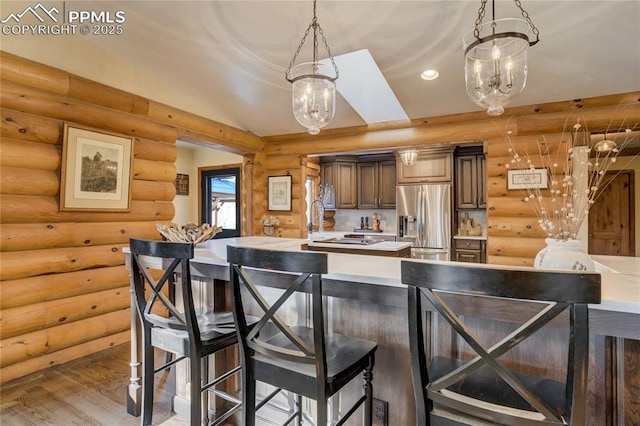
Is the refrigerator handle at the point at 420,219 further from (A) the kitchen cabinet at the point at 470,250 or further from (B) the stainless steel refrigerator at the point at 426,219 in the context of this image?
(A) the kitchen cabinet at the point at 470,250

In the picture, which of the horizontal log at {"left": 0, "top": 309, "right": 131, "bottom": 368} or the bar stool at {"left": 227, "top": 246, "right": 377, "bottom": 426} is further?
the horizontal log at {"left": 0, "top": 309, "right": 131, "bottom": 368}

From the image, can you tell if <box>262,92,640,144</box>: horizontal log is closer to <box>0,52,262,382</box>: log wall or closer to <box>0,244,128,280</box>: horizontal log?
<box>0,52,262,382</box>: log wall

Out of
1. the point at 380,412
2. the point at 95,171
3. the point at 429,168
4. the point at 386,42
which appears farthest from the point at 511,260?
the point at 95,171

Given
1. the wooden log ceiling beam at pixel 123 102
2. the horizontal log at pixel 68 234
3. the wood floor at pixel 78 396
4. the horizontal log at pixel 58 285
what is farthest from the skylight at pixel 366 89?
the wood floor at pixel 78 396

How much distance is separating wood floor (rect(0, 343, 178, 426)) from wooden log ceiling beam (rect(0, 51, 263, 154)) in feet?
7.68

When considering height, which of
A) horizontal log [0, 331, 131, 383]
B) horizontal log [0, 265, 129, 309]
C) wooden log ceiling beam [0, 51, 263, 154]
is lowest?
horizontal log [0, 331, 131, 383]

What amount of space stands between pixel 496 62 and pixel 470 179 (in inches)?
150

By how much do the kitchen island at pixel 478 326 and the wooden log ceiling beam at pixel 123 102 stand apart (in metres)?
2.21

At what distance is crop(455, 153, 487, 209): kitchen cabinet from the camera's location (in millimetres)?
5133

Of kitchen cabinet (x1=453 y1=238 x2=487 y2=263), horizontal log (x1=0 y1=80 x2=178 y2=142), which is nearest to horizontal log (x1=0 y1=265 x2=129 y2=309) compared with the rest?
horizontal log (x1=0 y1=80 x2=178 y2=142)

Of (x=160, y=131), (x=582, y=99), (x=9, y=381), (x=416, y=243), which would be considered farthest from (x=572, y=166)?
(x=9, y=381)

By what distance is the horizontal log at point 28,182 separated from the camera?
240 centimetres

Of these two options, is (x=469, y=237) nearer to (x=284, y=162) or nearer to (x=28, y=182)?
(x=284, y=162)

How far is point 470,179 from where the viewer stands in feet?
17.2
